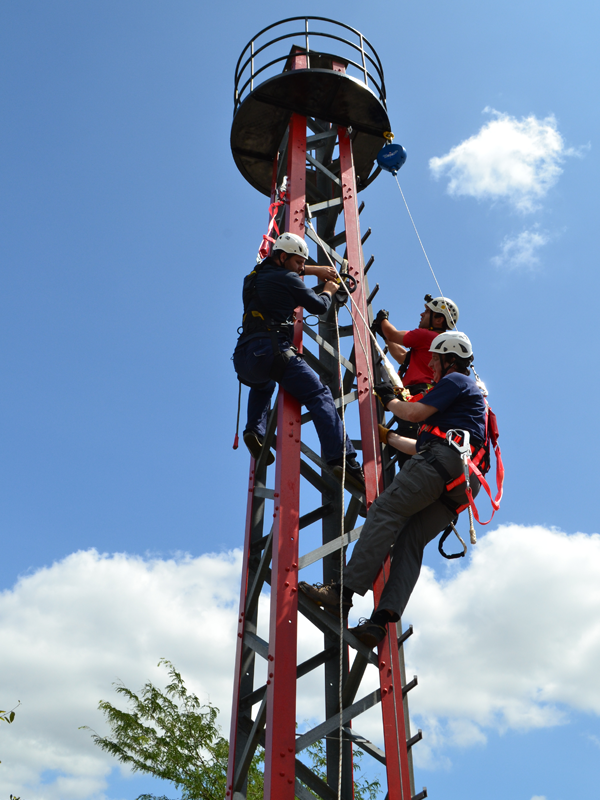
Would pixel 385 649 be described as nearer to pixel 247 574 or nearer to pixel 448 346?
pixel 247 574

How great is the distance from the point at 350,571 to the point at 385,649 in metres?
0.58

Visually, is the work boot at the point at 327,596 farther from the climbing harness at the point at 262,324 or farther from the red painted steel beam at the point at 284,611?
the climbing harness at the point at 262,324

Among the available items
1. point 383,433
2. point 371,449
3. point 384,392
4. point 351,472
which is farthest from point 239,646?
point 384,392

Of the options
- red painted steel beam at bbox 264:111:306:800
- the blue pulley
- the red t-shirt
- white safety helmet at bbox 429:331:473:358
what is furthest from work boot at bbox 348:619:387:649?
the blue pulley

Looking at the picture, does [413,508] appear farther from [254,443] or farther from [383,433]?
[254,443]

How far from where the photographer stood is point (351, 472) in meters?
5.77

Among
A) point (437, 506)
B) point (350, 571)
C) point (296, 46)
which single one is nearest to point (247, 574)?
point (350, 571)

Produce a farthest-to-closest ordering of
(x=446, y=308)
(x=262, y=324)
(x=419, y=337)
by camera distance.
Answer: (x=446, y=308), (x=419, y=337), (x=262, y=324)

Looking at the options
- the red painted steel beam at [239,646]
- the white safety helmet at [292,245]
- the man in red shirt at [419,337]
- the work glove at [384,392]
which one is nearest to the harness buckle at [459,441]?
the work glove at [384,392]

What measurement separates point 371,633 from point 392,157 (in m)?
5.35

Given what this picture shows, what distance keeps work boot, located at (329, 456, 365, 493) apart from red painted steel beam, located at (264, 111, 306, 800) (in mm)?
318

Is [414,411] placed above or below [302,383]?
below

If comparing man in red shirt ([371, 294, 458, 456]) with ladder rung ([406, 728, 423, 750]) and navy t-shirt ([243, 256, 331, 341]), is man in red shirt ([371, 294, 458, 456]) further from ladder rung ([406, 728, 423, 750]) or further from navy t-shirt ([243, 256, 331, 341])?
ladder rung ([406, 728, 423, 750])

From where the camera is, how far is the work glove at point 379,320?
7263 millimetres
